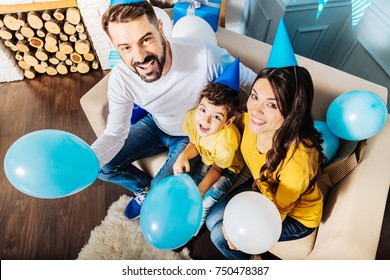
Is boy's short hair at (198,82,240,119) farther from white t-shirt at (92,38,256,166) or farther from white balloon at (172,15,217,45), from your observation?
white balloon at (172,15,217,45)

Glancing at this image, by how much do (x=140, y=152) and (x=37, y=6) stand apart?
1.30 m

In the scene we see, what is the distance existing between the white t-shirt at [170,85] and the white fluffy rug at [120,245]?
52 cm

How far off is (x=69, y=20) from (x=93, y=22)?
0.18m

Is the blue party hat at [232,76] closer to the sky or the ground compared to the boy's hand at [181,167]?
closer to the sky

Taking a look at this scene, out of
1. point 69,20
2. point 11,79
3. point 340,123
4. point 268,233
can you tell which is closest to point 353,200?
point 340,123

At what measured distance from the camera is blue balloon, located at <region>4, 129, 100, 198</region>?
73 centimetres

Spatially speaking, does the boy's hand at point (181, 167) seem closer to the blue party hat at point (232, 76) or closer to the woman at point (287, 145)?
the woman at point (287, 145)

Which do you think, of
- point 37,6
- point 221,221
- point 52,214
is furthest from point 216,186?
point 37,6

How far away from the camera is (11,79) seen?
213 centimetres

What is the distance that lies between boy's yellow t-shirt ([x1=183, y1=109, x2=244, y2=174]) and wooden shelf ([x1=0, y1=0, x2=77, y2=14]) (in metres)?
1.30

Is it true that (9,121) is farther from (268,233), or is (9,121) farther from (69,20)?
(268,233)

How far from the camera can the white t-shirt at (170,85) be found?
1.04 metres

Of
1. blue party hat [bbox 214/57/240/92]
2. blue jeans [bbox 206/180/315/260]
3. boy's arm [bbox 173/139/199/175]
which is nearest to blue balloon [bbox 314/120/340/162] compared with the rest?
blue jeans [bbox 206/180/315/260]

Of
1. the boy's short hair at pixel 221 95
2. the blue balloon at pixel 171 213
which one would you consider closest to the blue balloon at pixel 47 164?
the blue balloon at pixel 171 213
